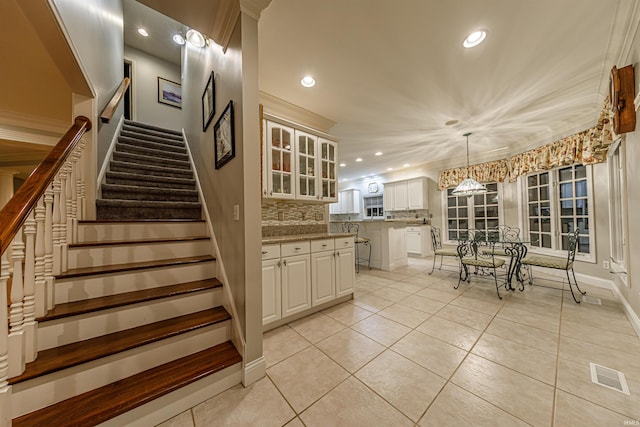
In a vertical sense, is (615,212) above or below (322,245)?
above

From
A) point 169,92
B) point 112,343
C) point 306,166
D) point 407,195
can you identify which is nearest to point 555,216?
point 407,195

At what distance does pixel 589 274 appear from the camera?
11.5ft

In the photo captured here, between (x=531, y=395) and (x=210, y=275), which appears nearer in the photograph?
(x=531, y=395)

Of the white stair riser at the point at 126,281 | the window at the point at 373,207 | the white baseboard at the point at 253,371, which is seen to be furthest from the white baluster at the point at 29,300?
the window at the point at 373,207

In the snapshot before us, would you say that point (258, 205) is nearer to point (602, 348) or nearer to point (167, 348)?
point (167, 348)

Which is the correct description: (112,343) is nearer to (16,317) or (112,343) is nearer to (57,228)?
(16,317)

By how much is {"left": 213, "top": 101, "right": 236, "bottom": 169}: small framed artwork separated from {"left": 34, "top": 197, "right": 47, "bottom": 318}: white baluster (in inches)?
43.3

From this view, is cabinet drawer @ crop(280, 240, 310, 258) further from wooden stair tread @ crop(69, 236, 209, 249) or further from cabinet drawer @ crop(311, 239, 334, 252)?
wooden stair tread @ crop(69, 236, 209, 249)

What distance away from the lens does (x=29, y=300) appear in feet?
3.72

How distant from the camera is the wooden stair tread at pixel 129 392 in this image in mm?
1038

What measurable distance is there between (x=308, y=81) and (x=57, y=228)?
2556mm

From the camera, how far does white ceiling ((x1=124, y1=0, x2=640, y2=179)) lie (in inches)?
66.9

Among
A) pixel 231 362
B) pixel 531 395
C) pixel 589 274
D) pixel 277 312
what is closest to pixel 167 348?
pixel 231 362

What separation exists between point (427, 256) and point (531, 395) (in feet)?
16.2
